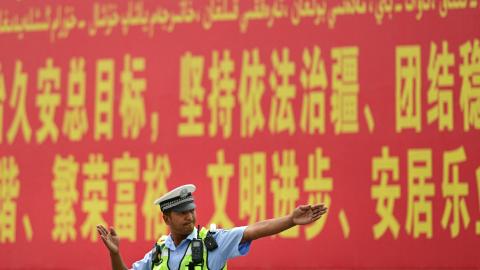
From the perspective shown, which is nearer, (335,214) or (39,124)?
(335,214)

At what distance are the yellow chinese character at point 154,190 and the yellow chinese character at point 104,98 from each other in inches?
12.1

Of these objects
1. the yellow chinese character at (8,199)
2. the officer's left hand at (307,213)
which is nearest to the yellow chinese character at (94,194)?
the yellow chinese character at (8,199)

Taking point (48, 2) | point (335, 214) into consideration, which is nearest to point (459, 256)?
point (335, 214)

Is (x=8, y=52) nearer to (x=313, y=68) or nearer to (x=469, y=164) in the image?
(x=313, y=68)

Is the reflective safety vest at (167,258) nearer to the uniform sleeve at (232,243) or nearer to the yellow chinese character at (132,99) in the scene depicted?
the uniform sleeve at (232,243)

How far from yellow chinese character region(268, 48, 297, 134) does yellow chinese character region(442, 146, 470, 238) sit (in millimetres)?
785

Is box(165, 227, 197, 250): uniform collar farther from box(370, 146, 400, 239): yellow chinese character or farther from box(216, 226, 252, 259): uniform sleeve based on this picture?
box(370, 146, 400, 239): yellow chinese character

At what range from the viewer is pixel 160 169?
15.1 ft

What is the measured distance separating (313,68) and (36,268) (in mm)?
1815

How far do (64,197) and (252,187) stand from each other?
105 cm

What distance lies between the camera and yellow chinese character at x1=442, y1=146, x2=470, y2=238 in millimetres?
4160

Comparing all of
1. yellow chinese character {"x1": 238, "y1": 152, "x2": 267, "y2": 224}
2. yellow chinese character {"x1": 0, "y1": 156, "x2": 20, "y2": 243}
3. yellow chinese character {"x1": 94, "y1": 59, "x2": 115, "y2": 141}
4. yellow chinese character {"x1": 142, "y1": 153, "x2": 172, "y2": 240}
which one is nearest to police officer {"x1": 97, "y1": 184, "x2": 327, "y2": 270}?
yellow chinese character {"x1": 238, "y1": 152, "x2": 267, "y2": 224}

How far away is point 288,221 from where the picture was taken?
2.52m

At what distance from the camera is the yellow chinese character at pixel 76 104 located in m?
4.77
